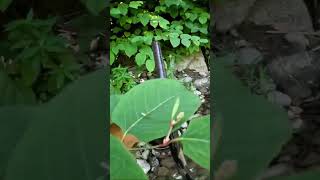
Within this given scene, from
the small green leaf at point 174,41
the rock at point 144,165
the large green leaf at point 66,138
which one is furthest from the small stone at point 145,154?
the small green leaf at point 174,41

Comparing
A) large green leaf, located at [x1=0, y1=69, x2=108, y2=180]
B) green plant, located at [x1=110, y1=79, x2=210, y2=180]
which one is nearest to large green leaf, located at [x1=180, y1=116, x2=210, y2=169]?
green plant, located at [x1=110, y1=79, x2=210, y2=180]

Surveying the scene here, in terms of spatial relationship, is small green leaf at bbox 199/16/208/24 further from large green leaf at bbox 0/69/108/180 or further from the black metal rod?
large green leaf at bbox 0/69/108/180

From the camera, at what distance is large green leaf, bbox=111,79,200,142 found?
1.46ft

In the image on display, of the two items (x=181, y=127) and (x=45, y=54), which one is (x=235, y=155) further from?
(x=45, y=54)

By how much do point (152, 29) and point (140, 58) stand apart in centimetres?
6

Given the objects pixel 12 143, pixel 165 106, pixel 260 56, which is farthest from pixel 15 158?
pixel 260 56

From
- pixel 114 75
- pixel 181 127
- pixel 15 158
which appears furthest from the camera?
pixel 114 75

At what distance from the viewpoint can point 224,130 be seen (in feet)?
1.39

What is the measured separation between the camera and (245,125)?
1.37 feet

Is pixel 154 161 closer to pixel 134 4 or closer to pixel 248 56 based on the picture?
pixel 248 56

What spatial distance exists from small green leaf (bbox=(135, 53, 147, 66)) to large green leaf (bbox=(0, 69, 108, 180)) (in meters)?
0.24

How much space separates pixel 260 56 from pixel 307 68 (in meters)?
0.06

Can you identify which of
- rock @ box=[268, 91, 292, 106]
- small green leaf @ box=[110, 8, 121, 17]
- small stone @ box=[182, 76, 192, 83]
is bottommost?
rock @ box=[268, 91, 292, 106]

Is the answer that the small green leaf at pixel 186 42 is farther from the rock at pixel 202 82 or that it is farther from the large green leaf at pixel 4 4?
the large green leaf at pixel 4 4
